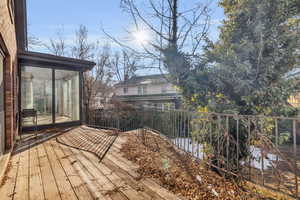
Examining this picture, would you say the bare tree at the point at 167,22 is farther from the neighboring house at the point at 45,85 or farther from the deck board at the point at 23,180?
the deck board at the point at 23,180

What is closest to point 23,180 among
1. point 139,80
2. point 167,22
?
point 167,22

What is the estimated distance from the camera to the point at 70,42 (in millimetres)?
13883

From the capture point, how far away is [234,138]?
3979mm

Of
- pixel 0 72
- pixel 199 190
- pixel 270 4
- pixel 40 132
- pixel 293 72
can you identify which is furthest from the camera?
pixel 40 132

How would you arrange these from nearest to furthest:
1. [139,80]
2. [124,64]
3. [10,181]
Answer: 1. [10,181]
2. [124,64]
3. [139,80]

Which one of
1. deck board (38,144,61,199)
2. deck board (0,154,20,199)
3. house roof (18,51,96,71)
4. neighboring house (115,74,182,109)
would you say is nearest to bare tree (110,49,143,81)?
neighboring house (115,74,182,109)

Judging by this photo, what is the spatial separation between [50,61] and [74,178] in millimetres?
4607

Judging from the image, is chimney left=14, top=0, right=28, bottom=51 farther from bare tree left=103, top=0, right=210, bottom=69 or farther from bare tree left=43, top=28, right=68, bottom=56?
bare tree left=43, top=28, right=68, bottom=56

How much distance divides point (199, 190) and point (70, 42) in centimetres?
1522

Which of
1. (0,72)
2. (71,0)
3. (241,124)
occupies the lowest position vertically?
(241,124)

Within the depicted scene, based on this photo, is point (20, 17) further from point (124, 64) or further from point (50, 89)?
point (124, 64)

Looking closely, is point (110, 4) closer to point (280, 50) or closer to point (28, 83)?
point (28, 83)

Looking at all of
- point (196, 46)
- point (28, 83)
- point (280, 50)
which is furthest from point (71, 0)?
point (280, 50)

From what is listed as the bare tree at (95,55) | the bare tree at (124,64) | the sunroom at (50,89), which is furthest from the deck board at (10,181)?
the bare tree at (95,55)
